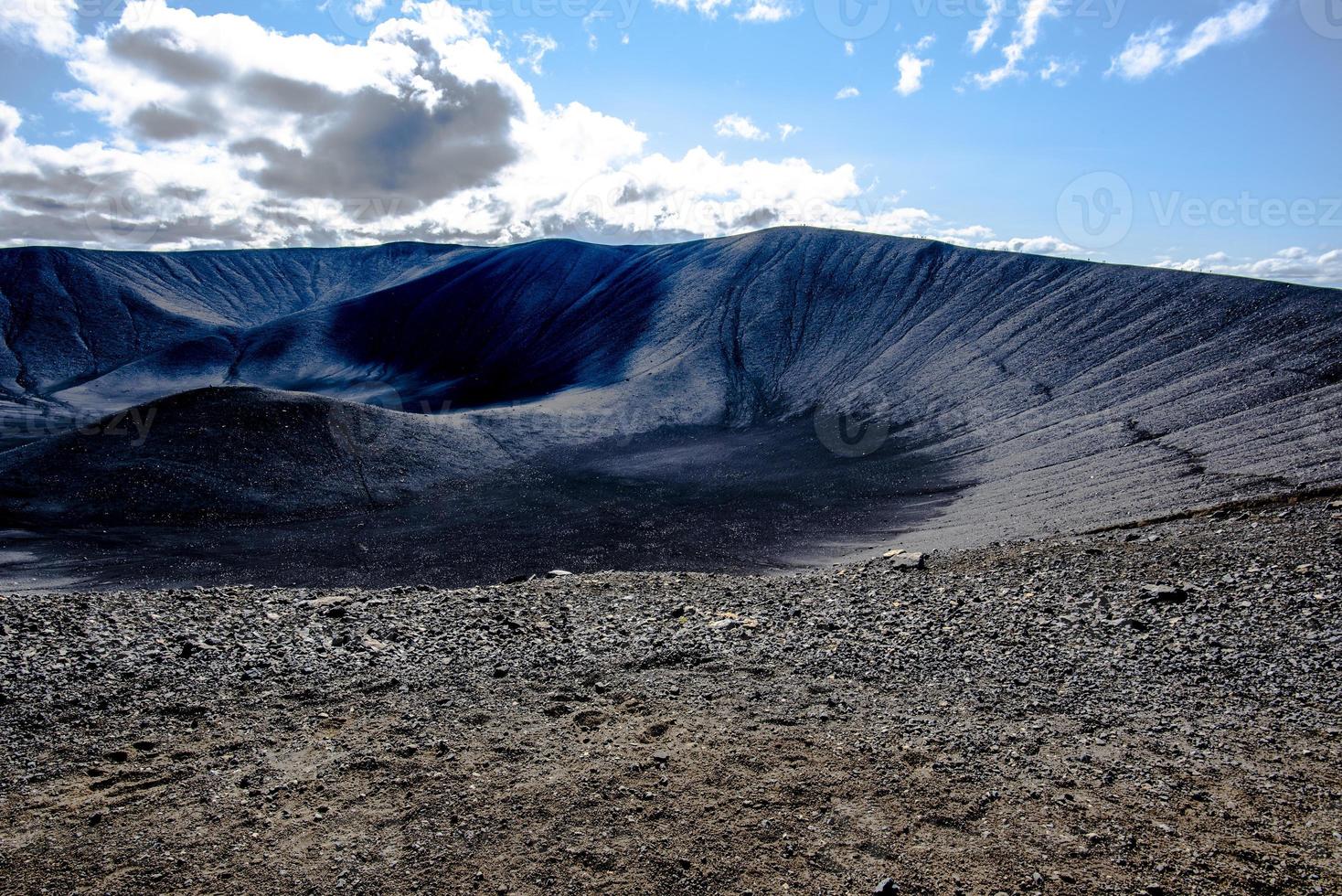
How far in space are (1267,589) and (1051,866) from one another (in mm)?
6988

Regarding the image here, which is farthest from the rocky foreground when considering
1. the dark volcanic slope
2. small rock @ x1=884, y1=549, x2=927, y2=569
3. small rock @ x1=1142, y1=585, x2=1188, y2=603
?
the dark volcanic slope

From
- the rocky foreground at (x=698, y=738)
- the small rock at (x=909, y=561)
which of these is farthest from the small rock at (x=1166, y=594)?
the small rock at (x=909, y=561)

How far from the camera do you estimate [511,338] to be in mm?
70750

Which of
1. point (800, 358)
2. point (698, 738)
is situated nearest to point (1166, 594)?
point (698, 738)

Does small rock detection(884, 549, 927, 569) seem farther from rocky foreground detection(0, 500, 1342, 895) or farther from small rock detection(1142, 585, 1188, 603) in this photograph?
small rock detection(1142, 585, 1188, 603)

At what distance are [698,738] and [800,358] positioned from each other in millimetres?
44867

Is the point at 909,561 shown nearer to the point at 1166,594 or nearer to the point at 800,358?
the point at 1166,594

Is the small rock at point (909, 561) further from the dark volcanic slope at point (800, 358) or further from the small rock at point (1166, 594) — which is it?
the dark volcanic slope at point (800, 358)

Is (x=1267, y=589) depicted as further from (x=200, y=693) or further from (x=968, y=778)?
(x=200, y=693)

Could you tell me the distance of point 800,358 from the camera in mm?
49938

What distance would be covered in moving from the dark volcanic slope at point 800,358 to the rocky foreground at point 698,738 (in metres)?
11.4

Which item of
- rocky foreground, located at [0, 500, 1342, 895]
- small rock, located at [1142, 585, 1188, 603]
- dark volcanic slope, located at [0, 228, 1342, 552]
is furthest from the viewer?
dark volcanic slope, located at [0, 228, 1342, 552]

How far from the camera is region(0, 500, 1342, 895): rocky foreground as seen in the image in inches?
201

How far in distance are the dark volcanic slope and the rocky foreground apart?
11.4 m
